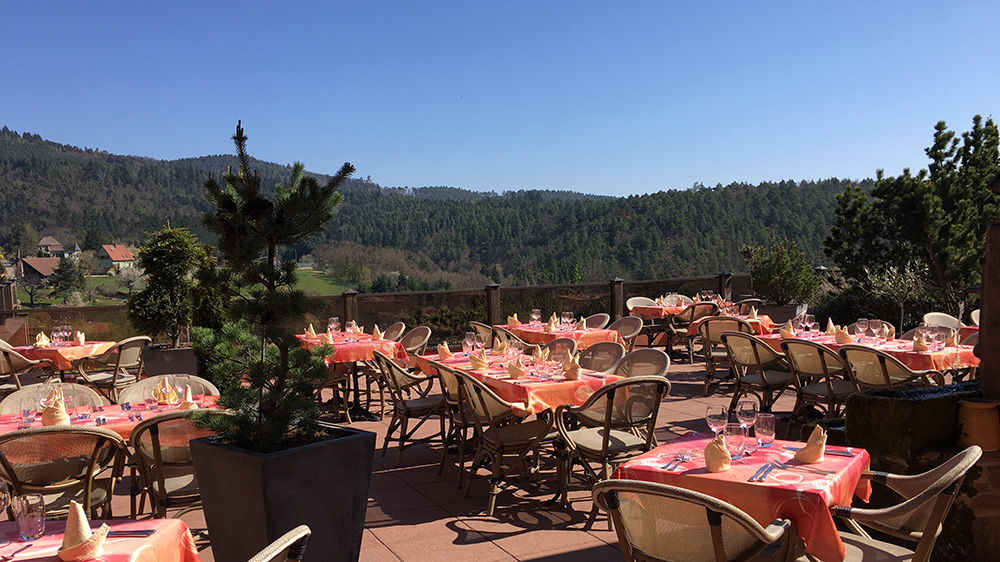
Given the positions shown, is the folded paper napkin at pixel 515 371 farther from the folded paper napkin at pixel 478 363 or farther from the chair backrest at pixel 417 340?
the chair backrest at pixel 417 340

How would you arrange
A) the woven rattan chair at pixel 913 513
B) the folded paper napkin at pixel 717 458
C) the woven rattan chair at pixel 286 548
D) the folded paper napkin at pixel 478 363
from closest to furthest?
the woven rattan chair at pixel 286 548 → the woven rattan chair at pixel 913 513 → the folded paper napkin at pixel 717 458 → the folded paper napkin at pixel 478 363

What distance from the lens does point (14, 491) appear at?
318 centimetres

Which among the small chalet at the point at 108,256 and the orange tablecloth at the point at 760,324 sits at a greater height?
the small chalet at the point at 108,256

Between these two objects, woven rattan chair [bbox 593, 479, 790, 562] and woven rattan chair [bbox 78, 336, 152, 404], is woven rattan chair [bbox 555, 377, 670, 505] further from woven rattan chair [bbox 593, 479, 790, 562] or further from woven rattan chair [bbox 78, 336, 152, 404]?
woven rattan chair [bbox 78, 336, 152, 404]

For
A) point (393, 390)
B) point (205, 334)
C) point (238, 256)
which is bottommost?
point (393, 390)

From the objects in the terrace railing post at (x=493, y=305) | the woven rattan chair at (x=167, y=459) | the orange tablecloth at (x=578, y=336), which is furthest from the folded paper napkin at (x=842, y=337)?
the terrace railing post at (x=493, y=305)

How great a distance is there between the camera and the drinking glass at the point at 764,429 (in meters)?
2.81

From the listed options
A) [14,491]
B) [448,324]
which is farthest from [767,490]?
[448,324]

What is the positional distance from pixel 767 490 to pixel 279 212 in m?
2.08

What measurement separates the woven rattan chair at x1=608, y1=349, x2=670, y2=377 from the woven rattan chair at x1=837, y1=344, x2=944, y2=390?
162 centimetres

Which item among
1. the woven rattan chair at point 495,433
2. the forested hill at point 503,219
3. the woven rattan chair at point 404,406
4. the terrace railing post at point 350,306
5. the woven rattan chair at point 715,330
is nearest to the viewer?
the woven rattan chair at point 495,433

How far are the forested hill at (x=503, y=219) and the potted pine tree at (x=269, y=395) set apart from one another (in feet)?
91.2

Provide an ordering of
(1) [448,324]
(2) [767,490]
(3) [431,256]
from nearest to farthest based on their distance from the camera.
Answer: (2) [767,490], (1) [448,324], (3) [431,256]

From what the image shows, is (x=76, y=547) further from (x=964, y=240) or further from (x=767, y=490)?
(x=964, y=240)
